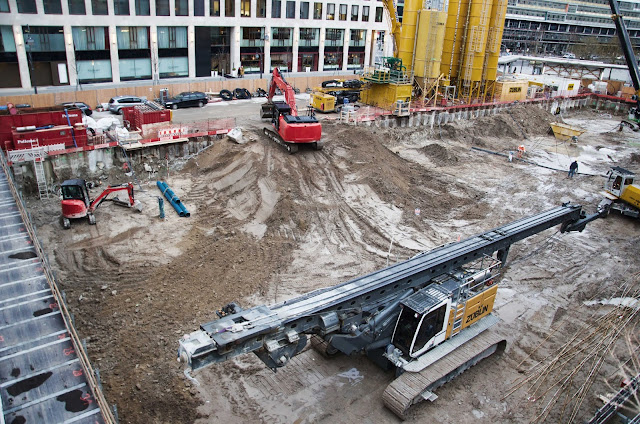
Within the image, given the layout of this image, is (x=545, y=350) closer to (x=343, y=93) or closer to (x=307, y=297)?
(x=307, y=297)

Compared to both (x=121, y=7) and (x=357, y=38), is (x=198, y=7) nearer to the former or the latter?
(x=121, y=7)

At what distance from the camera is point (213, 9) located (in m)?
48.1

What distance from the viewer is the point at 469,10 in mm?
41281

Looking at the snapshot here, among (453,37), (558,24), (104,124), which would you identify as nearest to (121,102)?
(104,124)

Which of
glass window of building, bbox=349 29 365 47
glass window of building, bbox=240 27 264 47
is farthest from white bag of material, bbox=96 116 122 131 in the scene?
glass window of building, bbox=349 29 365 47

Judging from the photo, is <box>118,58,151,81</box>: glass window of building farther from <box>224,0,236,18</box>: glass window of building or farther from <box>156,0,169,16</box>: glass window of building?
<box>224,0,236,18</box>: glass window of building

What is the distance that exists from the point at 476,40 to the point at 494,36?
2106mm

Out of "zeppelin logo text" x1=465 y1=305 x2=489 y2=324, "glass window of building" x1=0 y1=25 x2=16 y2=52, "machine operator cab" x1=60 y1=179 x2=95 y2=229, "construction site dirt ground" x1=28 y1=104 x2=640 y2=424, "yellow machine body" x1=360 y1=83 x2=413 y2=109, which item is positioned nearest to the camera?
"construction site dirt ground" x1=28 y1=104 x2=640 y2=424

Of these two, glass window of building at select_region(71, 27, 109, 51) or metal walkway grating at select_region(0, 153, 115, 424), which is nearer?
metal walkway grating at select_region(0, 153, 115, 424)

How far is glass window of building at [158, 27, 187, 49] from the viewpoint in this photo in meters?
46.2

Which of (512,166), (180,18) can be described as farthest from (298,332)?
(180,18)

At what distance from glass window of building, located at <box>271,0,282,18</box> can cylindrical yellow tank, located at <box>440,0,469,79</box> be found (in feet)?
60.8

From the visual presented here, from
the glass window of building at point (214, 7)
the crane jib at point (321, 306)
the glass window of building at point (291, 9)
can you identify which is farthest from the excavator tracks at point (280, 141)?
the glass window of building at point (291, 9)

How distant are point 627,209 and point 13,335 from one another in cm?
2619
